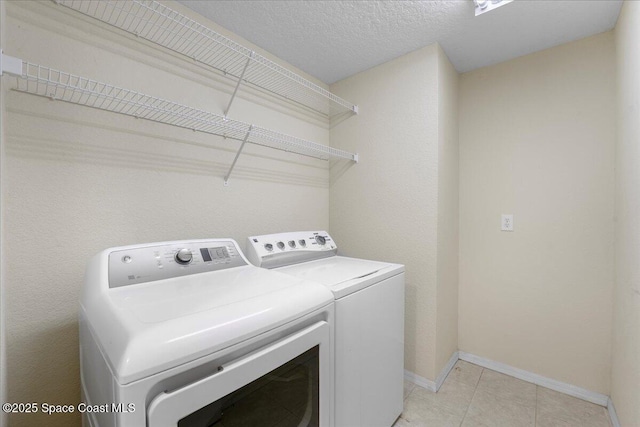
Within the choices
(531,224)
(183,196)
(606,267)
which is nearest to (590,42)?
(531,224)

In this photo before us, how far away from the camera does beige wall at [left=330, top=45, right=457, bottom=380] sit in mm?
1833

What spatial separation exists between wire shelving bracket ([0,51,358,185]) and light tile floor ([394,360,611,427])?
1822 millimetres

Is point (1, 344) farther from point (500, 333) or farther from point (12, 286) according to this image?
point (500, 333)

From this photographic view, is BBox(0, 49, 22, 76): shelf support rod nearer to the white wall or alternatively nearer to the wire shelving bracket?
the wire shelving bracket

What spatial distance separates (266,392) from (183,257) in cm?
65

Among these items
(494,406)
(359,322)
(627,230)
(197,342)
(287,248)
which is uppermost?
(627,230)

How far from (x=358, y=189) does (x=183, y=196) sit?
1280mm

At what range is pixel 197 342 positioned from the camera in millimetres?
676

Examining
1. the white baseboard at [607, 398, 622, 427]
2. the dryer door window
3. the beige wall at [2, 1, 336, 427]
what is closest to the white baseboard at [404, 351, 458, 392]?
the white baseboard at [607, 398, 622, 427]

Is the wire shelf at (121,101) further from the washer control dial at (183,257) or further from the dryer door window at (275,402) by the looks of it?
the dryer door window at (275,402)

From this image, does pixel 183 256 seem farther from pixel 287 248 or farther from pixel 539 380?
pixel 539 380

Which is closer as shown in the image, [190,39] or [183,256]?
[183,256]

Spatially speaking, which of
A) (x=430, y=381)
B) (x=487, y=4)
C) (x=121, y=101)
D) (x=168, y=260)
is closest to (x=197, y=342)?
(x=168, y=260)

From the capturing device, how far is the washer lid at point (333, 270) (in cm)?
129
